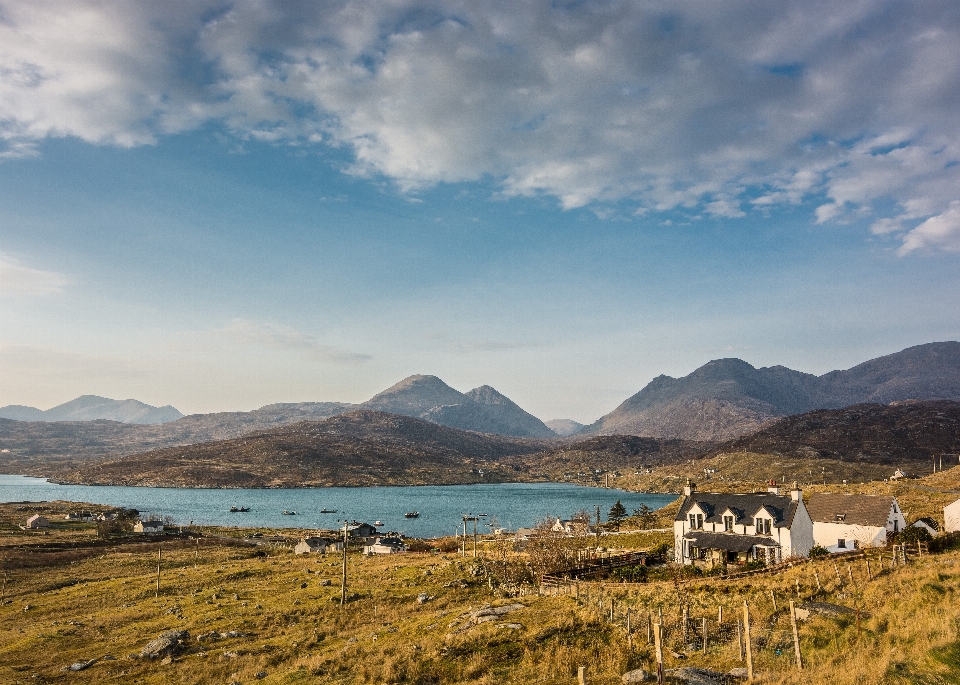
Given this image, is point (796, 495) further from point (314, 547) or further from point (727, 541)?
point (314, 547)

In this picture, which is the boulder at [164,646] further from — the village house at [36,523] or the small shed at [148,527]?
the village house at [36,523]

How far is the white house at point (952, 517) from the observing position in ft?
211

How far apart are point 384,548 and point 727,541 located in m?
59.6

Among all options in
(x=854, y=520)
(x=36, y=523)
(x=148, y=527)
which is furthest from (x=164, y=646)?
(x=36, y=523)

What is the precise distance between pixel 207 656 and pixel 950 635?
40163 millimetres

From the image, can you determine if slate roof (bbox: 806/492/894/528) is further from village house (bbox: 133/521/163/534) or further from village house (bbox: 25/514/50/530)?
village house (bbox: 25/514/50/530)

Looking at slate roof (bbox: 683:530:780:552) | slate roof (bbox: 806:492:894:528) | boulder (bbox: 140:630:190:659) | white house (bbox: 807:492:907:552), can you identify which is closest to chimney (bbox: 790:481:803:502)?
slate roof (bbox: 683:530:780:552)

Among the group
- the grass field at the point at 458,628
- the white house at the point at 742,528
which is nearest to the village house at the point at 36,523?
the grass field at the point at 458,628

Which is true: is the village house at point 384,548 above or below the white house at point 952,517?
below

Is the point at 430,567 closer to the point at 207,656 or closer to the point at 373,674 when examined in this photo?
the point at 207,656

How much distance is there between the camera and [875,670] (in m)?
19.4

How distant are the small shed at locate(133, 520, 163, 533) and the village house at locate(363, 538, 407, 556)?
68.4m

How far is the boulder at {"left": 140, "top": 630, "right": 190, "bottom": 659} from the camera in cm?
3869

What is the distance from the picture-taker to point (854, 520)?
64.4 meters
